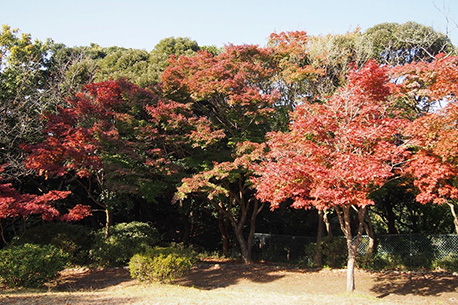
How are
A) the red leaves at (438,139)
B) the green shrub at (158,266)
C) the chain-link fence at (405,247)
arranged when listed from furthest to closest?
1. the chain-link fence at (405,247)
2. the green shrub at (158,266)
3. the red leaves at (438,139)

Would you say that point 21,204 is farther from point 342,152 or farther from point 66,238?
point 342,152

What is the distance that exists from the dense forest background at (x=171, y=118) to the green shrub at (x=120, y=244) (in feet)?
1.63

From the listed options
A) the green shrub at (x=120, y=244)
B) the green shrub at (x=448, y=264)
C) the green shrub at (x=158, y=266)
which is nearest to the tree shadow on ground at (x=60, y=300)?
the green shrub at (x=158, y=266)

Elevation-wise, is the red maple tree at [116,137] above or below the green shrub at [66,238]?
above

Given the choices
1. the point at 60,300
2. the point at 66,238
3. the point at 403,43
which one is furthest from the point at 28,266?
the point at 403,43

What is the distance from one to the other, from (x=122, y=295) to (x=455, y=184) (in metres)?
7.94

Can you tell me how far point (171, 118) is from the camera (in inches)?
441

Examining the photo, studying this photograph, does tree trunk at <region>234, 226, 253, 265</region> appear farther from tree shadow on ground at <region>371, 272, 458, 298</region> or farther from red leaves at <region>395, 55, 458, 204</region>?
red leaves at <region>395, 55, 458, 204</region>

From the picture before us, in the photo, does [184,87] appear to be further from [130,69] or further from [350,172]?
[350,172]

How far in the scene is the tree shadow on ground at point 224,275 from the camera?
10430mm

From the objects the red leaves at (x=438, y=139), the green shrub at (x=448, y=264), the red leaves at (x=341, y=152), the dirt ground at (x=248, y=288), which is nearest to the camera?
the dirt ground at (x=248, y=288)

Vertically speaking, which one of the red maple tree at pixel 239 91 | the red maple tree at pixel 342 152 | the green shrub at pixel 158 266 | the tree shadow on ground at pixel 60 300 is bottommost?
the tree shadow on ground at pixel 60 300

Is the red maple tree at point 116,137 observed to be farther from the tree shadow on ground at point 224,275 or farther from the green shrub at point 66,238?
the tree shadow on ground at point 224,275

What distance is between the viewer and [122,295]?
24.1 feet
